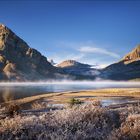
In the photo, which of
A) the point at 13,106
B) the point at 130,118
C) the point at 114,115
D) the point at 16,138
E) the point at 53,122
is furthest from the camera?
the point at 13,106

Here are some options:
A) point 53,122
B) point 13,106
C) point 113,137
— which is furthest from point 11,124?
point 13,106

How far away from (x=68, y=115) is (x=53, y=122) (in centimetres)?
70

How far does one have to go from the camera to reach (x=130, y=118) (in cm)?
1255

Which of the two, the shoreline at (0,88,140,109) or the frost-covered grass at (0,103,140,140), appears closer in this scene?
the frost-covered grass at (0,103,140,140)

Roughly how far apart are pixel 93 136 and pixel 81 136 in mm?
400

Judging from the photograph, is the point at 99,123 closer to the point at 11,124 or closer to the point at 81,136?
the point at 81,136

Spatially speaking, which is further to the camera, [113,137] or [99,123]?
[99,123]

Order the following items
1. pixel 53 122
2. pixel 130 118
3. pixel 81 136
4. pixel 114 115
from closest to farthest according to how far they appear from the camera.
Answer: pixel 81 136, pixel 53 122, pixel 130 118, pixel 114 115

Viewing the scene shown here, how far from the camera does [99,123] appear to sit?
1223 centimetres

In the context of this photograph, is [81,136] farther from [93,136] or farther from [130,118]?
[130,118]

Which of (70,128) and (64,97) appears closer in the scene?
Result: (70,128)

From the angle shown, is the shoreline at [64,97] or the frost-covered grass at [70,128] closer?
the frost-covered grass at [70,128]

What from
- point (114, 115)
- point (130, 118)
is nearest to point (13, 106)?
point (114, 115)

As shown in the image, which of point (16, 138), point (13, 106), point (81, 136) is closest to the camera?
point (16, 138)
